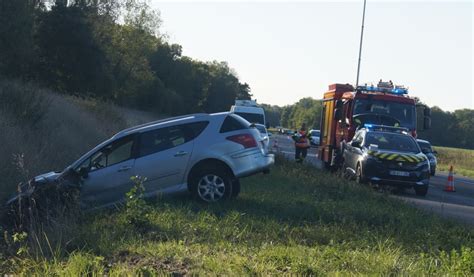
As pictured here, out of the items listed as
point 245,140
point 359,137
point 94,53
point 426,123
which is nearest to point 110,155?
point 245,140

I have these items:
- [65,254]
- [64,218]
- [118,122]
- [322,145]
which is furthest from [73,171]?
[118,122]

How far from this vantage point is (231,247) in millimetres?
7215

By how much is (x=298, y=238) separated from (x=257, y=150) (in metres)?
3.70

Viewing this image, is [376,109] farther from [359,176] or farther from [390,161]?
[390,161]

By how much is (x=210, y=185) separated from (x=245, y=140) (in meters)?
1.07

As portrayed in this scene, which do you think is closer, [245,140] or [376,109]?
[245,140]

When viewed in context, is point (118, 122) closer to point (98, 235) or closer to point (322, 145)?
point (322, 145)

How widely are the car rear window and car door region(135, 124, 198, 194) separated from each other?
64 centimetres

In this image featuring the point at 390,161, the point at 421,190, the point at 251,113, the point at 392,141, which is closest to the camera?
the point at 390,161

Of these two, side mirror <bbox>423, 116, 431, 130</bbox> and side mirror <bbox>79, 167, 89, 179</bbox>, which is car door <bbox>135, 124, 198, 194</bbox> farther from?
side mirror <bbox>423, 116, 431, 130</bbox>

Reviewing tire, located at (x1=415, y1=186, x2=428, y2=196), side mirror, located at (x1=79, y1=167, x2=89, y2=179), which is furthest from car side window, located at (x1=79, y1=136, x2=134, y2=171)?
tire, located at (x1=415, y1=186, x2=428, y2=196)

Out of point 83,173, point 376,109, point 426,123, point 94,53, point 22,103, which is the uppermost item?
point 94,53

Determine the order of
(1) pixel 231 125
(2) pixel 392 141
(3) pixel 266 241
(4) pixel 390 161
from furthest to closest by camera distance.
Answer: (2) pixel 392 141 → (4) pixel 390 161 → (1) pixel 231 125 → (3) pixel 266 241

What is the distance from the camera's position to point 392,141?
17922 mm
